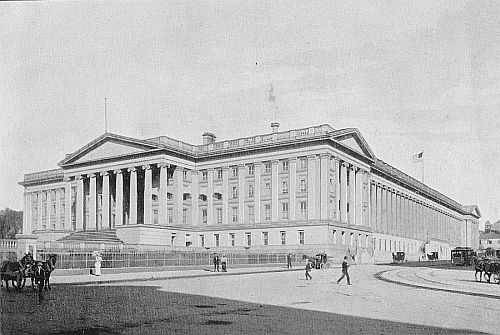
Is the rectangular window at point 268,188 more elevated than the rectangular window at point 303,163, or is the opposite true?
the rectangular window at point 303,163

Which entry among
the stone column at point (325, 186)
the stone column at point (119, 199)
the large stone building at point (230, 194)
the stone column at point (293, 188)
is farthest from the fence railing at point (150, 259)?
the stone column at point (119, 199)

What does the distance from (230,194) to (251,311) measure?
54.0m

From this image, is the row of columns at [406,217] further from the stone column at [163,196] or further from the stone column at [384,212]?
the stone column at [163,196]

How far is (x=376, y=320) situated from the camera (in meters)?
14.1

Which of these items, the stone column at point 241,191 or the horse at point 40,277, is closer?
the horse at point 40,277

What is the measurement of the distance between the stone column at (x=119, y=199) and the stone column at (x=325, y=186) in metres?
25.7

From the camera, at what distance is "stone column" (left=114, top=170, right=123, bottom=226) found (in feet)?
231

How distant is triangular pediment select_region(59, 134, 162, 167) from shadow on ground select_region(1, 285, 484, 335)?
1871 inches

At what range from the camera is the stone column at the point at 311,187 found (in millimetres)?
61250

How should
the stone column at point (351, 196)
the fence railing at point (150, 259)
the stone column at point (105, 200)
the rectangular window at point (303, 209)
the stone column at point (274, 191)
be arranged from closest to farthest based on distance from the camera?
the fence railing at point (150, 259) < the rectangular window at point (303, 209) < the stone column at point (274, 191) < the stone column at point (351, 196) < the stone column at point (105, 200)

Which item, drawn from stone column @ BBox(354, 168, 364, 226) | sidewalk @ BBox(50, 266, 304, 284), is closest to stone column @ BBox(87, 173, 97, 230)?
stone column @ BBox(354, 168, 364, 226)

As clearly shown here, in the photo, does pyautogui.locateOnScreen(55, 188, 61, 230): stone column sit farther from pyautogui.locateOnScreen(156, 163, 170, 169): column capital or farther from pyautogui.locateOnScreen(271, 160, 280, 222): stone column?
pyautogui.locateOnScreen(271, 160, 280, 222): stone column

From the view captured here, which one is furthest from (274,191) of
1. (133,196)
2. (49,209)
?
(49,209)

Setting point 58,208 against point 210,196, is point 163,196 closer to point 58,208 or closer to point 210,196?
point 210,196
